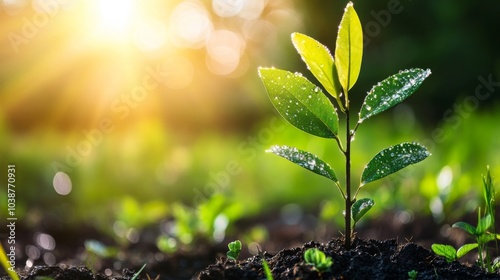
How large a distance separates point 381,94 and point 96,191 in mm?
3107

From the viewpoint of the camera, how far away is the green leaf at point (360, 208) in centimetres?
130

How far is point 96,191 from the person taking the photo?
4098 millimetres

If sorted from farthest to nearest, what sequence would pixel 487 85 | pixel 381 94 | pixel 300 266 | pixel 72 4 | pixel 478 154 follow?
pixel 72 4, pixel 487 85, pixel 478 154, pixel 381 94, pixel 300 266

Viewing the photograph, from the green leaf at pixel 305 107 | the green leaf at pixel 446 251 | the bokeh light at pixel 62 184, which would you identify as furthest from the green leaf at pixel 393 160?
the bokeh light at pixel 62 184

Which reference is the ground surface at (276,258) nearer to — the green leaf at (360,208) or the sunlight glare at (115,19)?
the green leaf at (360,208)

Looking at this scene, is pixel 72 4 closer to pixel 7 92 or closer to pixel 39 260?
pixel 7 92

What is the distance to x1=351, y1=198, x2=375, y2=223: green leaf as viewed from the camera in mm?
1299

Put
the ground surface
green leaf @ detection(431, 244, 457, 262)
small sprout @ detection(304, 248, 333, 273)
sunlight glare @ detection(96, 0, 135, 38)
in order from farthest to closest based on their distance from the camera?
sunlight glare @ detection(96, 0, 135, 38) < green leaf @ detection(431, 244, 457, 262) < the ground surface < small sprout @ detection(304, 248, 333, 273)

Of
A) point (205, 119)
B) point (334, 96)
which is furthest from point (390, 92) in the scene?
point (205, 119)

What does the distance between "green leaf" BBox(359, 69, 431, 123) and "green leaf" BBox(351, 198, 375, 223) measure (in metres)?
0.18

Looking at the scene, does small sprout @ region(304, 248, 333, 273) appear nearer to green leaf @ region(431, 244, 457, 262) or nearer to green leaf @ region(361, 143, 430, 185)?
green leaf @ region(361, 143, 430, 185)

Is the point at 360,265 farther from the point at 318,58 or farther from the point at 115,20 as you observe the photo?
the point at 115,20

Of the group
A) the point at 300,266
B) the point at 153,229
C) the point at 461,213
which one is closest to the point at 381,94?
the point at 300,266

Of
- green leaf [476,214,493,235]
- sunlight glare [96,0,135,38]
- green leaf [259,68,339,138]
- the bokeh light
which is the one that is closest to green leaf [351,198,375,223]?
green leaf [259,68,339,138]
